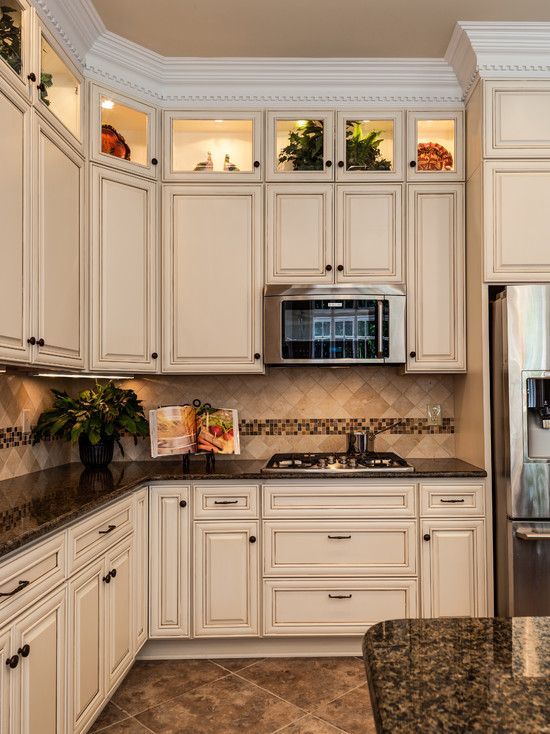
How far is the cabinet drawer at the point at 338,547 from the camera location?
110 inches

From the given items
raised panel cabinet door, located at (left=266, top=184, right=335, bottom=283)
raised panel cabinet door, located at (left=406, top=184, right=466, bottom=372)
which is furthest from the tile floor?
raised panel cabinet door, located at (left=266, top=184, right=335, bottom=283)

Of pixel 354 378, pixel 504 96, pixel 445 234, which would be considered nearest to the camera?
pixel 504 96

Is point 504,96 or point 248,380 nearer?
point 504,96

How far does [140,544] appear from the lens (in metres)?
2.69

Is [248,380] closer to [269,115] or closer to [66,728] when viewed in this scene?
[269,115]

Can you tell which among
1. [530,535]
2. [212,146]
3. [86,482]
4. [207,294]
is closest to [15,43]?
[212,146]

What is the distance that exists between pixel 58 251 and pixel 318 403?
165 centimetres

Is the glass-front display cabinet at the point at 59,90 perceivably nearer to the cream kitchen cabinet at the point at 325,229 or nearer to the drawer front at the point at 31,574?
the cream kitchen cabinet at the point at 325,229

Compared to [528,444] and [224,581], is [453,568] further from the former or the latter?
[224,581]

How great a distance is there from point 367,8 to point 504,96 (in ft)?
2.61

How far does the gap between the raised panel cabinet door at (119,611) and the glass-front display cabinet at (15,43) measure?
5.82 feet

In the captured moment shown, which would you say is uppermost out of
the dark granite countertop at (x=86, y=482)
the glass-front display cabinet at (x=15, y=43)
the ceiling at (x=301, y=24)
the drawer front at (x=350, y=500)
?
the ceiling at (x=301, y=24)

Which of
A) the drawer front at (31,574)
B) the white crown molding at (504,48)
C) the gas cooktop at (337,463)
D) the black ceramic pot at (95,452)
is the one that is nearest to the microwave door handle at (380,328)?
the gas cooktop at (337,463)

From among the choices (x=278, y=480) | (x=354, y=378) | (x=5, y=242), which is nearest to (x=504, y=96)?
(x=354, y=378)
